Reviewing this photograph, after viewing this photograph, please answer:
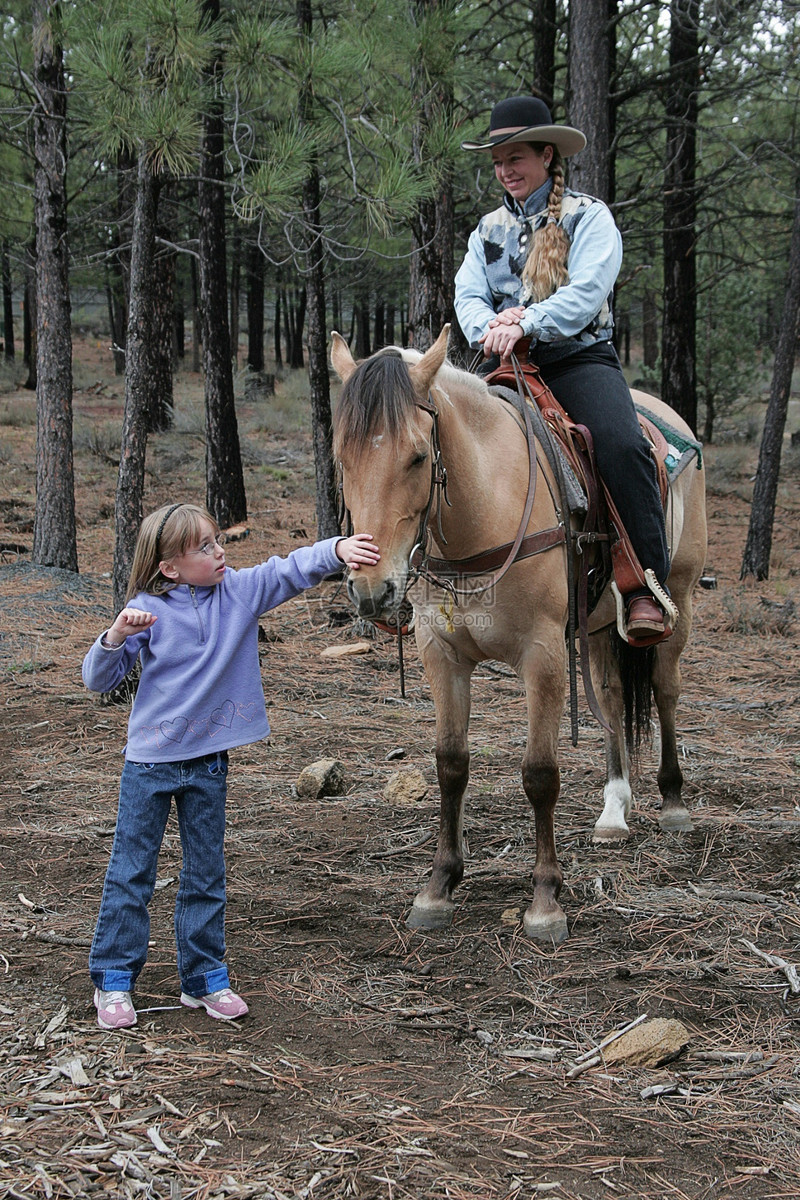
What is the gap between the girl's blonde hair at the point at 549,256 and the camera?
4262 mm

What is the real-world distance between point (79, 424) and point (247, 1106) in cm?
2002

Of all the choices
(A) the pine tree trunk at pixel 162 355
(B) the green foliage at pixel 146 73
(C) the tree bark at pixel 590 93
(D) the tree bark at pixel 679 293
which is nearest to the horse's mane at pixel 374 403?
(B) the green foliage at pixel 146 73

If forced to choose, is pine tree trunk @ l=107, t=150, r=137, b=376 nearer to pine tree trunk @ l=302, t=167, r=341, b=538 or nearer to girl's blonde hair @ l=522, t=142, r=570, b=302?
pine tree trunk @ l=302, t=167, r=341, b=538

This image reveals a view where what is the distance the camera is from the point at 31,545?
12.0m

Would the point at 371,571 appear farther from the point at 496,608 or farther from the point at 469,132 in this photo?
the point at 469,132

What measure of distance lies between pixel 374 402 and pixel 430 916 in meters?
2.12

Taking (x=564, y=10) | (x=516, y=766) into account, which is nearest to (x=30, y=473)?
(x=564, y=10)

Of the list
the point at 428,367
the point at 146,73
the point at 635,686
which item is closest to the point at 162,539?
the point at 428,367

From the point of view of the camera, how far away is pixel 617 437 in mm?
4270

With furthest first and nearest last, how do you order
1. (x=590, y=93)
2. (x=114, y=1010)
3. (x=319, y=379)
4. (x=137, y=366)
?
(x=319, y=379) < (x=590, y=93) < (x=137, y=366) < (x=114, y=1010)

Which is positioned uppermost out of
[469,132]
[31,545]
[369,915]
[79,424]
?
[469,132]

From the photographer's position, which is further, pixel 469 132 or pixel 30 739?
pixel 469 132

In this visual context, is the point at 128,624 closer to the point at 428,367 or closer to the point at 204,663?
the point at 204,663

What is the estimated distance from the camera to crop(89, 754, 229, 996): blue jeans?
320 centimetres
